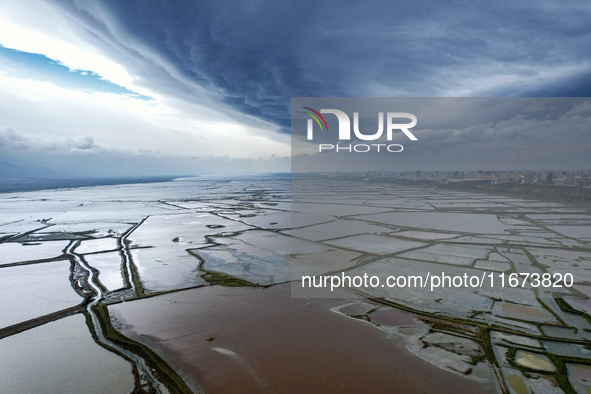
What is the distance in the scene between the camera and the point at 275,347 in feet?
17.3

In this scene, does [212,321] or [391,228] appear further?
[391,228]

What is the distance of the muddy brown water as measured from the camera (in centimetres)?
438

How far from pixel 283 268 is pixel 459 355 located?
5.35 m

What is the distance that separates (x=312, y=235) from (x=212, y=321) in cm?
874

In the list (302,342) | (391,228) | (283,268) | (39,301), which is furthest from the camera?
(391,228)

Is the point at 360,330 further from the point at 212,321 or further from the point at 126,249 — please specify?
the point at 126,249

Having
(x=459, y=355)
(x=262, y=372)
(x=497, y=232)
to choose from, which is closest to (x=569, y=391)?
(x=459, y=355)

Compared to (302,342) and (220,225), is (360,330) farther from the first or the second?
(220,225)

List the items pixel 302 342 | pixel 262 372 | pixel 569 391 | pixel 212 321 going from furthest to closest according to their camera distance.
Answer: pixel 212 321 < pixel 302 342 < pixel 262 372 < pixel 569 391

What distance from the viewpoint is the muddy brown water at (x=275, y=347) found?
14.4 ft

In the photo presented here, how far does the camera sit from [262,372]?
462 cm

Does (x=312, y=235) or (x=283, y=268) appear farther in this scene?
(x=312, y=235)

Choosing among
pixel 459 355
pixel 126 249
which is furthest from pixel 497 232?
pixel 126 249

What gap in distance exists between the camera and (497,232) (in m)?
15.0
